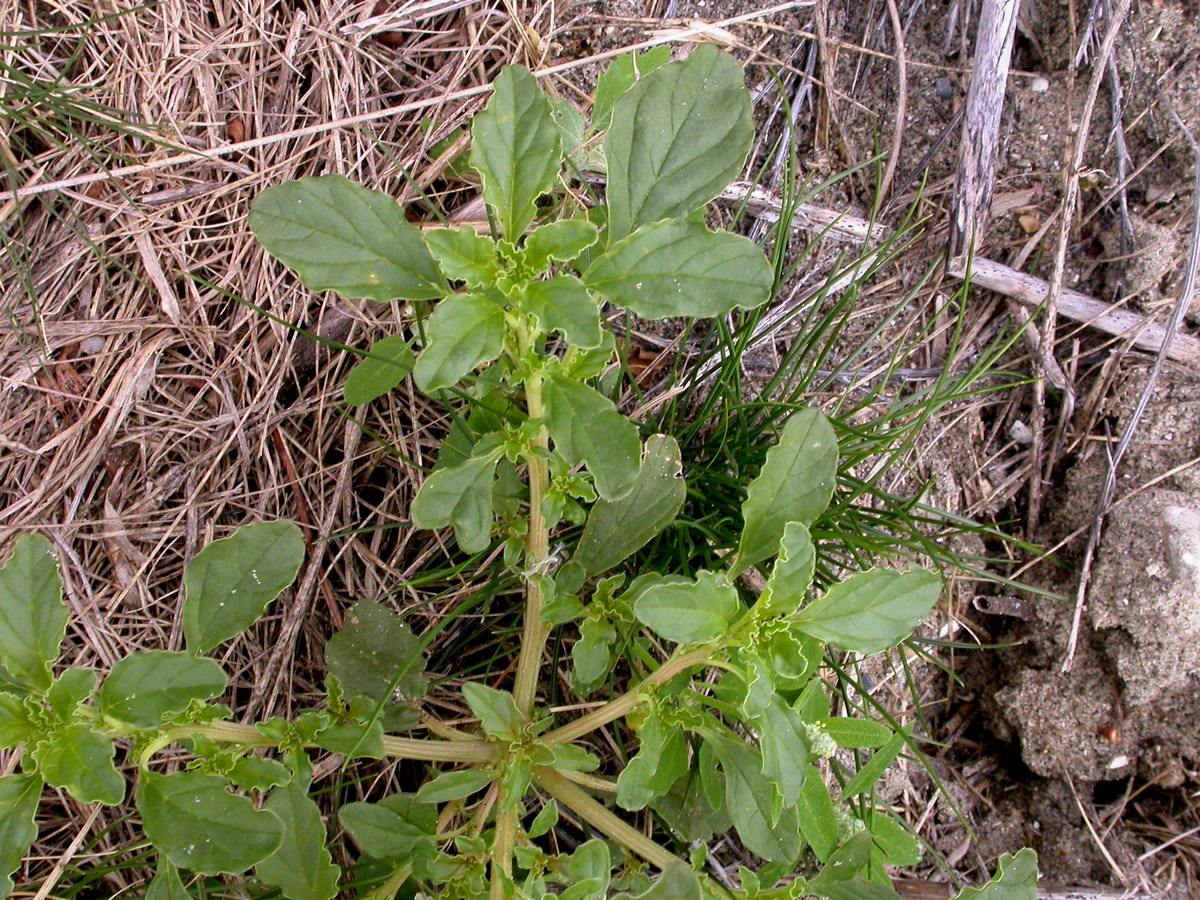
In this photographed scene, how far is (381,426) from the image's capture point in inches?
94.7

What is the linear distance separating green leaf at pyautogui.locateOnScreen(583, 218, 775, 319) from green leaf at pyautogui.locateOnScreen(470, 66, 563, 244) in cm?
18

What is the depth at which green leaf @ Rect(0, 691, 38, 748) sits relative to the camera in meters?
1.48

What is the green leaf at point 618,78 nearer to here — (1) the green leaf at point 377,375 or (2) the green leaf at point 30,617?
(1) the green leaf at point 377,375

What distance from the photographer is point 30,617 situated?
1.56 metres

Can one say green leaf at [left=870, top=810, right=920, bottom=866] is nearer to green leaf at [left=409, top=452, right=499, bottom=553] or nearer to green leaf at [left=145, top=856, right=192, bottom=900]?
green leaf at [left=409, top=452, right=499, bottom=553]

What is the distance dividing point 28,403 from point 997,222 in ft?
8.75

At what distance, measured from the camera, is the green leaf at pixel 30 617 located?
154 centimetres

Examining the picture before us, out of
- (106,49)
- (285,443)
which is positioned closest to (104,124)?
(106,49)

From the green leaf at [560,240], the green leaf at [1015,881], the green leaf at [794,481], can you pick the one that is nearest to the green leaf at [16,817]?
the green leaf at [560,240]

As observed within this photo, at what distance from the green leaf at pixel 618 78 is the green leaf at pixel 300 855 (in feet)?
5.46

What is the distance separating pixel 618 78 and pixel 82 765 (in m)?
1.84

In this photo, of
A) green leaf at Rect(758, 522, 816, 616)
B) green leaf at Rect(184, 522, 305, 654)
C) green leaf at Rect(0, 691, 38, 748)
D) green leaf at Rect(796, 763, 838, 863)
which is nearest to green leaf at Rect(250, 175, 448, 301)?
green leaf at Rect(184, 522, 305, 654)

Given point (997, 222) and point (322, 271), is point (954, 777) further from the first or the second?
point (322, 271)

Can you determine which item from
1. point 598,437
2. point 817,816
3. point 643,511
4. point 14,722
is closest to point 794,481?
point 643,511
